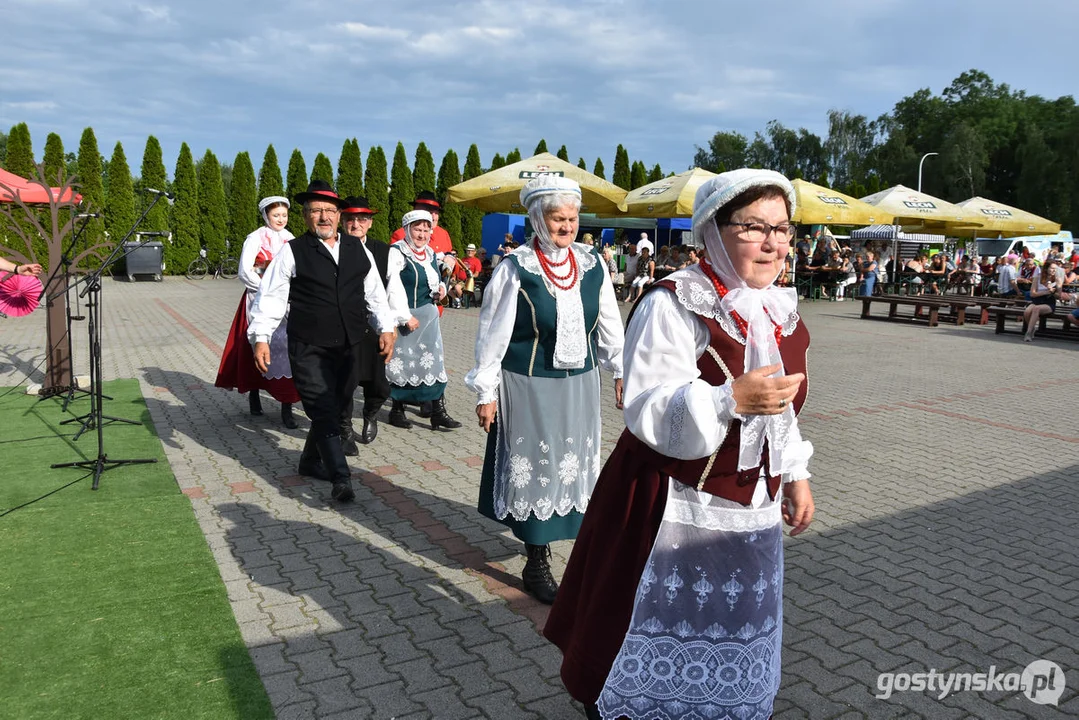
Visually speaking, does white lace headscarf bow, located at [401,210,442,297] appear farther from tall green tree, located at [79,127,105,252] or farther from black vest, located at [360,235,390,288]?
tall green tree, located at [79,127,105,252]

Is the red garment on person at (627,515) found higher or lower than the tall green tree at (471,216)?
lower

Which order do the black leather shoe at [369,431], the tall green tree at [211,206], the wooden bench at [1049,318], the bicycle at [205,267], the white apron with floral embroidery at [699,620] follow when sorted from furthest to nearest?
the tall green tree at [211,206] < the bicycle at [205,267] < the wooden bench at [1049,318] < the black leather shoe at [369,431] < the white apron with floral embroidery at [699,620]

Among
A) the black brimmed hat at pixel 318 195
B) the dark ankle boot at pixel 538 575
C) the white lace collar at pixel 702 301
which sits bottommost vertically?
the dark ankle boot at pixel 538 575

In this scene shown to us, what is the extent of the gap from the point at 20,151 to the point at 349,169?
11.7 m

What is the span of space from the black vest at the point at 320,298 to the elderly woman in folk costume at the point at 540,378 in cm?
163

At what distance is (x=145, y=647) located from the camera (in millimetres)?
3434

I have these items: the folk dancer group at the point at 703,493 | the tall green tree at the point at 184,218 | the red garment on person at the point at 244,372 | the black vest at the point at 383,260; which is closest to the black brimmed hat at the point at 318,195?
A: the black vest at the point at 383,260

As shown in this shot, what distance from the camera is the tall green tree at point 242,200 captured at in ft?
105

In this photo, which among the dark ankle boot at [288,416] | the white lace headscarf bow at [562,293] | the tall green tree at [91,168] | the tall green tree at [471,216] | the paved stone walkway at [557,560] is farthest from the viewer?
the tall green tree at [471,216]

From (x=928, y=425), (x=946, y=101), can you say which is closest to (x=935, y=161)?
(x=946, y=101)

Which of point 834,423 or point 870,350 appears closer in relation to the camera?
point 834,423

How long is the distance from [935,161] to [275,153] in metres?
55.9

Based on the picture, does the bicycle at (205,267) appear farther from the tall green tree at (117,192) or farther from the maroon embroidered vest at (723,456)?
the maroon embroidered vest at (723,456)

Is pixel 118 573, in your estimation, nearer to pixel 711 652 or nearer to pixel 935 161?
pixel 711 652
